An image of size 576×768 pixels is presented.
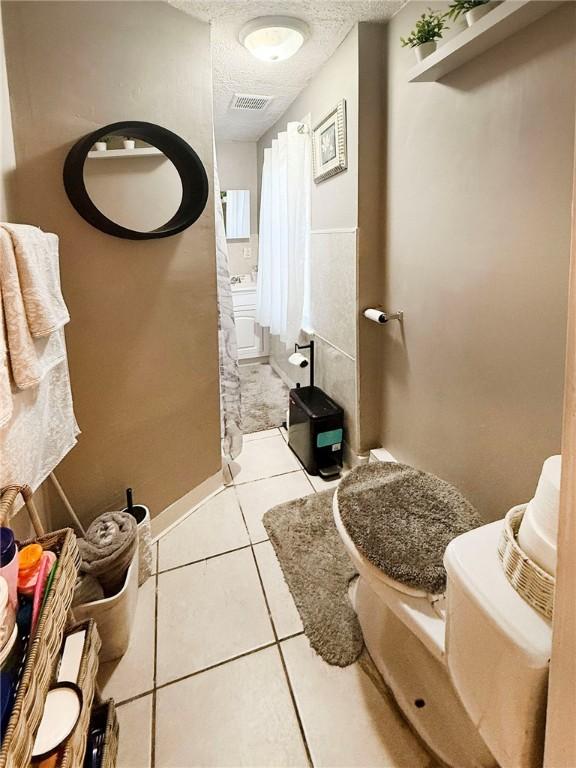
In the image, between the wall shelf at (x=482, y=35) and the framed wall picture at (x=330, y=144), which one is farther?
the framed wall picture at (x=330, y=144)

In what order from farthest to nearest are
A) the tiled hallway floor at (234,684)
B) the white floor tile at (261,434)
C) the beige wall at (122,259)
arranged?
the white floor tile at (261,434) < the beige wall at (122,259) < the tiled hallway floor at (234,684)

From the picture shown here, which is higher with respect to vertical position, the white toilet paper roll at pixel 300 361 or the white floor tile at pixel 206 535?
the white toilet paper roll at pixel 300 361

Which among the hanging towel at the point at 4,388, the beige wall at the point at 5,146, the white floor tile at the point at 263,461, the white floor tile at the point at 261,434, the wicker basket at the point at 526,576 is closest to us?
the wicker basket at the point at 526,576

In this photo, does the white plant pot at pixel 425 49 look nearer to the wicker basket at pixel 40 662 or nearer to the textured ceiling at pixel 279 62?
the textured ceiling at pixel 279 62

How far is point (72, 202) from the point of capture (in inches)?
56.9

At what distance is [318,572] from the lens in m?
1.68

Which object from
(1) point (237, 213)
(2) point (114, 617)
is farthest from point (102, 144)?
(1) point (237, 213)

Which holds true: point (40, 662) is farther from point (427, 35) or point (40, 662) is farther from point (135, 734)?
point (427, 35)

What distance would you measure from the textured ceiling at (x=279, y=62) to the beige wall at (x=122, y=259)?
0.13 meters

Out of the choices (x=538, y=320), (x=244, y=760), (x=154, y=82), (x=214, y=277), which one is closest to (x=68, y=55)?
(x=154, y=82)

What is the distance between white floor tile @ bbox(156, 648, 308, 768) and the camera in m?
1.11

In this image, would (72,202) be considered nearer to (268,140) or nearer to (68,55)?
(68,55)

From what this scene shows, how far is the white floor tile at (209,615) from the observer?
1.38 metres

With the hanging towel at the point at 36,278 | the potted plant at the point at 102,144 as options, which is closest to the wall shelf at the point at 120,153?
the potted plant at the point at 102,144
